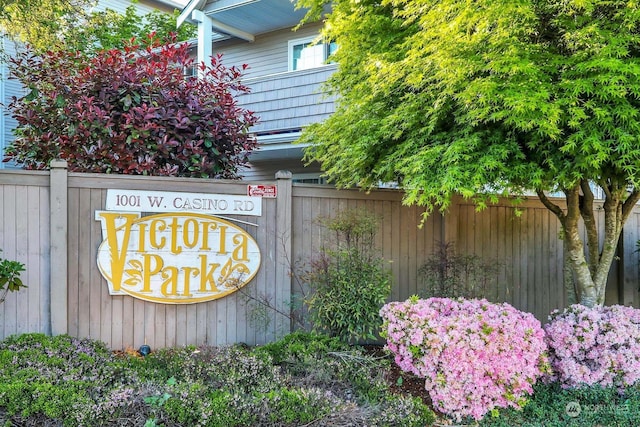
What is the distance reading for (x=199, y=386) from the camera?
3.58 metres

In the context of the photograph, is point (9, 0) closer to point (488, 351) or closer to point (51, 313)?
point (51, 313)

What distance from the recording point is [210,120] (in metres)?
5.95

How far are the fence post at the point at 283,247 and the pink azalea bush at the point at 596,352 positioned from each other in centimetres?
261

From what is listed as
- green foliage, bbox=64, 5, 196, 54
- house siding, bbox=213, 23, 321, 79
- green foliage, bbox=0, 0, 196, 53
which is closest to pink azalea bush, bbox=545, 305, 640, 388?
green foliage, bbox=0, 0, 196, 53

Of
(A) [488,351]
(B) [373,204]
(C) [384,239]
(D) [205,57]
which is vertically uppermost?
(D) [205,57]

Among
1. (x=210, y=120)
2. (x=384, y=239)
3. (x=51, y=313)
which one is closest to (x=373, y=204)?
(x=384, y=239)

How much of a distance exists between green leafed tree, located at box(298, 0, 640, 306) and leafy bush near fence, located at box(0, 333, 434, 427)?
1.71 m

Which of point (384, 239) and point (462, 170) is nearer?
point (462, 170)

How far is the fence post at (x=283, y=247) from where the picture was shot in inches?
217

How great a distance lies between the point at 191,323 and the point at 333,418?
2281 millimetres

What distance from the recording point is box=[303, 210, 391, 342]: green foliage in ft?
16.2

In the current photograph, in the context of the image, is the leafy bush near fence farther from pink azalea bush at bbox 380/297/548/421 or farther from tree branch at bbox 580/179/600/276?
tree branch at bbox 580/179/600/276

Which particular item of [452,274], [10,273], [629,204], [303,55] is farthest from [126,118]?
[303,55]

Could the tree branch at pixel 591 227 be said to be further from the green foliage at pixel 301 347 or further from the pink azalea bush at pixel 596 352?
the green foliage at pixel 301 347
